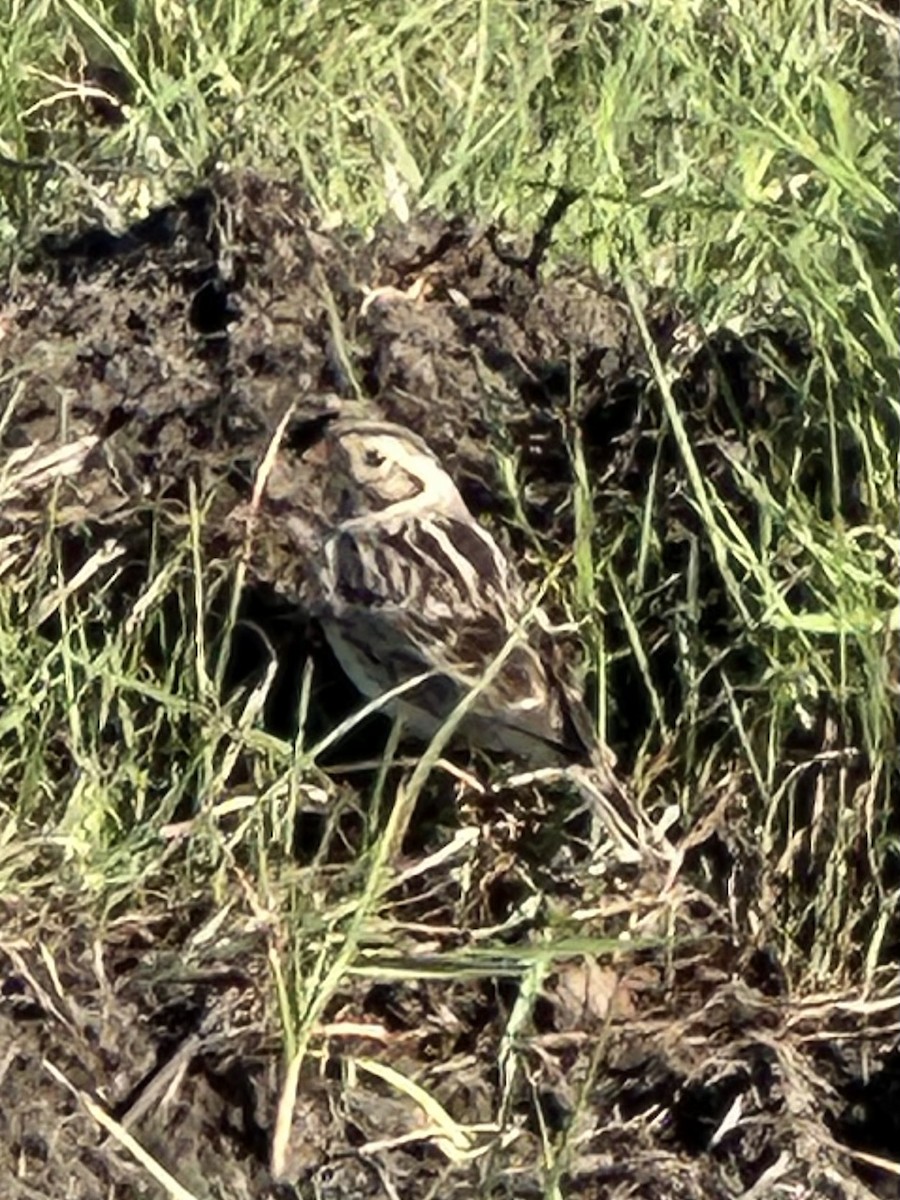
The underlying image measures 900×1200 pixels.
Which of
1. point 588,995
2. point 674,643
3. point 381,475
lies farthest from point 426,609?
point 588,995

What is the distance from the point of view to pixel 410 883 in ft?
11.4

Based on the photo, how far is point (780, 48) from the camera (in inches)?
186

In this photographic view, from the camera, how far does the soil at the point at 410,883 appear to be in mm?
3164

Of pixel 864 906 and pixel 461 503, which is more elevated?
pixel 461 503

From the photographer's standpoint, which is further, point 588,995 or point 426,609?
point 426,609

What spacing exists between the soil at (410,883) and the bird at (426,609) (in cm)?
8

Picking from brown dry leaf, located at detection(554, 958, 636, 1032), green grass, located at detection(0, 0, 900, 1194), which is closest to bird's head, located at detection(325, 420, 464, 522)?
green grass, located at detection(0, 0, 900, 1194)

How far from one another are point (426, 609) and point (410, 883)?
400mm

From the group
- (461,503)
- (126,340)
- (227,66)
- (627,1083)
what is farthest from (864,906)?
(227,66)

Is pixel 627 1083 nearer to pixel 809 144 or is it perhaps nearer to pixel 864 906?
pixel 864 906

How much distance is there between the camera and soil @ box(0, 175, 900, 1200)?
3.16 m

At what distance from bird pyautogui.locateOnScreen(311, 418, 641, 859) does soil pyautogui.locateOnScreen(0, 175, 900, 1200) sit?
8 cm

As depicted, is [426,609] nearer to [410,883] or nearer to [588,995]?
[410,883]

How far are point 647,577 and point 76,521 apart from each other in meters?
0.86
